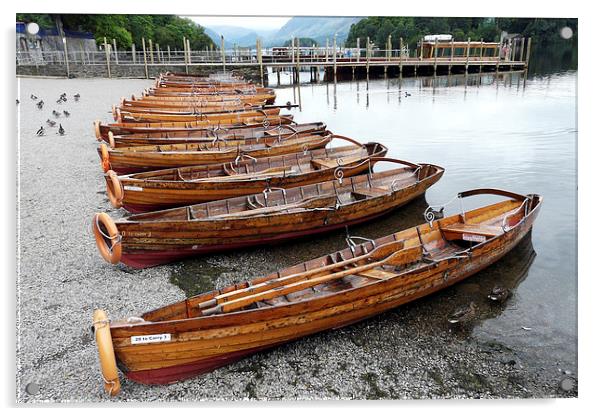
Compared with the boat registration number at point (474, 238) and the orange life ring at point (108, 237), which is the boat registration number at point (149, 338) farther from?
the boat registration number at point (474, 238)

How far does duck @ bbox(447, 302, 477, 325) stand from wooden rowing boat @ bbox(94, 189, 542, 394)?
15.8 inches

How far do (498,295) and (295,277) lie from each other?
10.4 ft

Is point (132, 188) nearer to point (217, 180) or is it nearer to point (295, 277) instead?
point (217, 180)

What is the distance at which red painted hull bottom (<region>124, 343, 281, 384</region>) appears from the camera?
414 centimetres

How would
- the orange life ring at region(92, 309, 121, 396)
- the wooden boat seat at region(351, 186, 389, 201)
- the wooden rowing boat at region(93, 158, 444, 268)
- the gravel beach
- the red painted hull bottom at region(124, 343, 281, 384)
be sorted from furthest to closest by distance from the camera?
the wooden boat seat at region(351, 186, 389, 201) < the wooden rowing boat at region(93, 158, 444, 268) < the gravel beach < the red painted hull bottom at region(124, 343, 281, 384) < the orange life ring at region(92, 309, 121, 396)

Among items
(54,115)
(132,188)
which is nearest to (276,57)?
(54,115)

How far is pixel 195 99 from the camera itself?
19.0 m

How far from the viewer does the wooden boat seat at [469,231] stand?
6.50 meters

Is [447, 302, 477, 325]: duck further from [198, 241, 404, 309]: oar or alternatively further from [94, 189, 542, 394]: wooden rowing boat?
[198, 241, 404, 309]: oar

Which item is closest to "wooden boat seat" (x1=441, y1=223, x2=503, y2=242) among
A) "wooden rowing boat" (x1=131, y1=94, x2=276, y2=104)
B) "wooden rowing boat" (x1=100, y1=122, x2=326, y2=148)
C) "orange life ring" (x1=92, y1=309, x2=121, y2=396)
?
"orange life ring" (x1=92, y1=309, x2=121, y2=396)

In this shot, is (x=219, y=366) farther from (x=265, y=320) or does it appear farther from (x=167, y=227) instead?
(x=167, y=227)

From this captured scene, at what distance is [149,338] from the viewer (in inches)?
155

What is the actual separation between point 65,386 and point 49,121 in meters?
13.2

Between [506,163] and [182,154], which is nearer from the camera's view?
[182,154]
